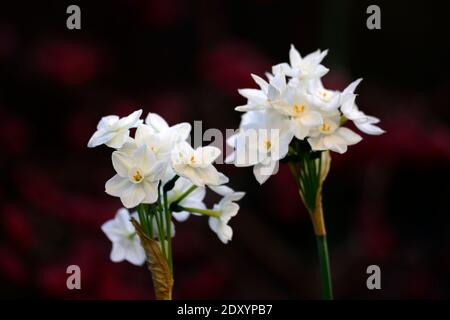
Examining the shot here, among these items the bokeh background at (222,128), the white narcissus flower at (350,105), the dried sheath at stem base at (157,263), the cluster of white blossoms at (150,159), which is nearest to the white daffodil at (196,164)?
the cluster of white blossoms at (150,159)

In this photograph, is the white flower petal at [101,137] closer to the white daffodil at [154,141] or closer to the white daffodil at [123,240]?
the white daffodil at [154,141]

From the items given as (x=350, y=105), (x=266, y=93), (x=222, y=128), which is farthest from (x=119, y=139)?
(x=222, y=128)

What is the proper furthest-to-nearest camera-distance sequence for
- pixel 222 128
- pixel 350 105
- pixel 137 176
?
pixel 222 128, pixel 350 105, pixel 137 176

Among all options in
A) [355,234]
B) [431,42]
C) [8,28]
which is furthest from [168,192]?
[431,42]

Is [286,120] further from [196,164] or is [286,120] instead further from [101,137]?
[101,137]

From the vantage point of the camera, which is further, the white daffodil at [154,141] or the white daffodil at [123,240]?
the white daffodil at [123,240]

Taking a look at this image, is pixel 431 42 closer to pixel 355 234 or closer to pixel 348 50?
pixel 348 50

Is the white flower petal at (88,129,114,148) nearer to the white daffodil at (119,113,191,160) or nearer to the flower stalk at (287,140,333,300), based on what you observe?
the white daffodil at (119,113,191,160)
